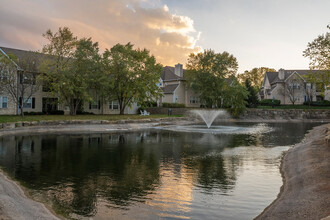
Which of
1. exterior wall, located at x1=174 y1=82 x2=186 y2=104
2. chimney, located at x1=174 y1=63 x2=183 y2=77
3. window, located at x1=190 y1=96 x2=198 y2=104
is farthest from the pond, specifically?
chimney, located at x1=174 y1=63 x2=183 y2=77

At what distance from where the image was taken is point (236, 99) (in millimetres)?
50312

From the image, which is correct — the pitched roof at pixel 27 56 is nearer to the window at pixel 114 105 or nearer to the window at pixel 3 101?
the window at pixel 3 101

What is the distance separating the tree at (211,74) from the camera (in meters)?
51.5

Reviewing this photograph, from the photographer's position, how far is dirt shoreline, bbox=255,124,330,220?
19.9ft

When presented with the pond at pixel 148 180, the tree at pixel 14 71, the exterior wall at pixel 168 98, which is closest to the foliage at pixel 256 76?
the exterior wall at pixel 168 98

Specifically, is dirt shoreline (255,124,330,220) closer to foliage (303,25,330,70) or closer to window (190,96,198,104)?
foliage (303,25,330,70)

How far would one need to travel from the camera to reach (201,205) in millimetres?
7230

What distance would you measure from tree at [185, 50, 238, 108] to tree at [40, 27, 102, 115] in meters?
21.2

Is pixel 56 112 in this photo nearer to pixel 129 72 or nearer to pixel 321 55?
pixel 129 72

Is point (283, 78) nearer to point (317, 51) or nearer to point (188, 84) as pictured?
point (188, 84)

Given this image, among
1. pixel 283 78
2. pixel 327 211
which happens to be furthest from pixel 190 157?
pixel 283 78

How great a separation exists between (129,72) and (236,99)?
72.9 ft

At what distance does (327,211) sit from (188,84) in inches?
1922

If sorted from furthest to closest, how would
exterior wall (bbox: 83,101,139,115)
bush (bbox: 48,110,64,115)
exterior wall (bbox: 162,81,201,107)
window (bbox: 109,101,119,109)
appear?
1. exterior wall (bbox: 162,81,201,107)
2. window (bbox: 109,101,119,109)
3. exterior wall (bbox: 83,101,139,115)
4. bush (bbox: 48,110,64,115)
